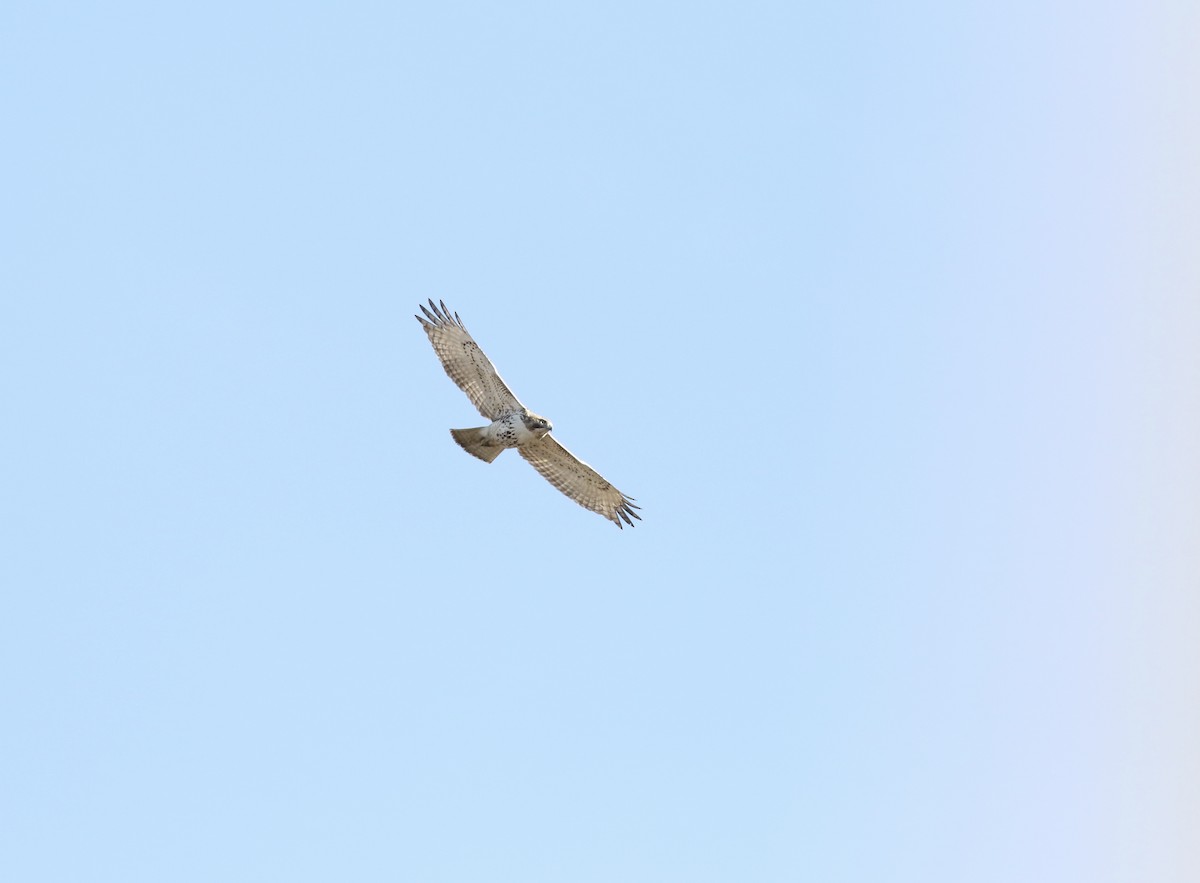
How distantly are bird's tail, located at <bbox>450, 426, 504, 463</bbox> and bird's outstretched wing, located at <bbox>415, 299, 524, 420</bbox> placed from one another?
389 mm

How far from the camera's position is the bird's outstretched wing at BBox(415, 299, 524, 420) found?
2833cm

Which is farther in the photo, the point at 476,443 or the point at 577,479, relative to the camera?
the point at 577,479

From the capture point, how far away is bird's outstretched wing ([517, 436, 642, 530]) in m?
28.8

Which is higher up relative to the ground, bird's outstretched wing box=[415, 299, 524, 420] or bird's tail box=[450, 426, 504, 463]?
bird's outstretched wing box=[415, 299, 524, 420]

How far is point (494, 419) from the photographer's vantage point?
28391mm

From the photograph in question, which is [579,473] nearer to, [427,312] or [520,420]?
[520,420]

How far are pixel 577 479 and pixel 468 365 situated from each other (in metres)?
2.66

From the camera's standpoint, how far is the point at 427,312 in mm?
28766

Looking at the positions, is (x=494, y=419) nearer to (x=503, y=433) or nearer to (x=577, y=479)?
(x=503, y=433)

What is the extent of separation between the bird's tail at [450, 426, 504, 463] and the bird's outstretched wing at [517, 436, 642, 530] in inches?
23.1

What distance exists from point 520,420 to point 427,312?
7.81ft

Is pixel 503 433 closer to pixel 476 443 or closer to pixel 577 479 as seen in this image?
pixel 476 443

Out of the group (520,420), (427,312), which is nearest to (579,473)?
(520,420)

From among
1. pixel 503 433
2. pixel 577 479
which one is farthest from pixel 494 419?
pixel 577 479
